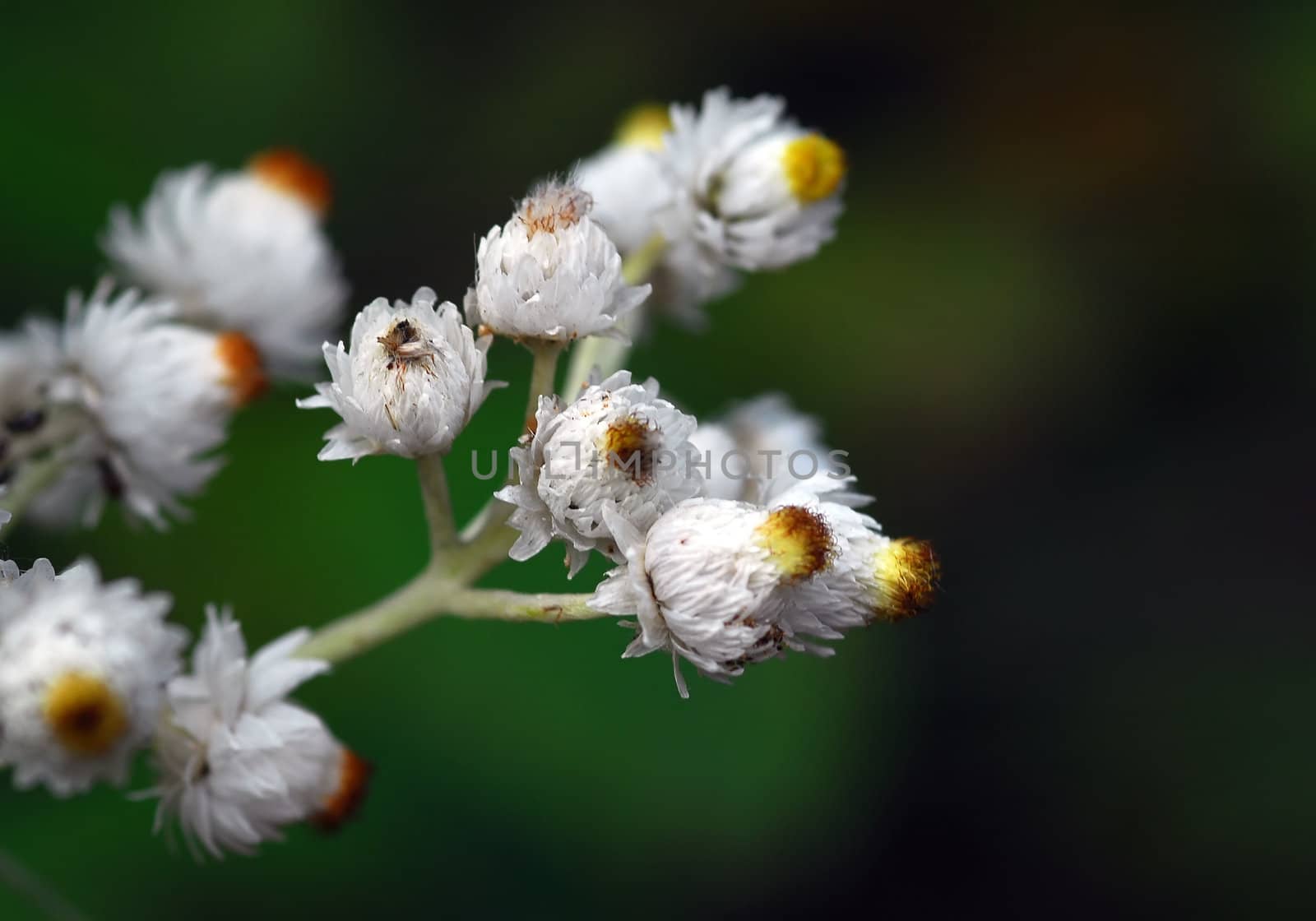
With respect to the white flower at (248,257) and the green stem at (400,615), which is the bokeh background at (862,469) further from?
the green stem at (400,615)

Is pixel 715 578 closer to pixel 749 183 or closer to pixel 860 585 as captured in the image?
pixel 860 585

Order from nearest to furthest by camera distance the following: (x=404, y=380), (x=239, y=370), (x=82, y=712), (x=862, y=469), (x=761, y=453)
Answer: (x=82, y=712), (x=404, y=380), (x=239, y=370), (x=761, y=453), (x=862, y=469)

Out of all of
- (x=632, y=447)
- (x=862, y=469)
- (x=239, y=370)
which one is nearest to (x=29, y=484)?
(x=239, y=370)

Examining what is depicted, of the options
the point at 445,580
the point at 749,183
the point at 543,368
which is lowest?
the point at 445,580

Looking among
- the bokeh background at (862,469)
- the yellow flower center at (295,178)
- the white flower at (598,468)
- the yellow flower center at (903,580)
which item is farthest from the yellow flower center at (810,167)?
the bokeh background at (862,469)

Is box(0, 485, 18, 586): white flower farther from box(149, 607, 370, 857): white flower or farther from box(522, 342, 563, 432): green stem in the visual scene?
box(522, 342, 563, 432): green stem

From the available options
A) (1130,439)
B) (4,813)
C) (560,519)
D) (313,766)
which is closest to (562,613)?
(560,519)

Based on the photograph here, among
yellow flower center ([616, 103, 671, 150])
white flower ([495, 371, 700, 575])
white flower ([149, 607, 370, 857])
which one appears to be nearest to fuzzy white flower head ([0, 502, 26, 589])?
white flower ([149, 607, 370, 857])
